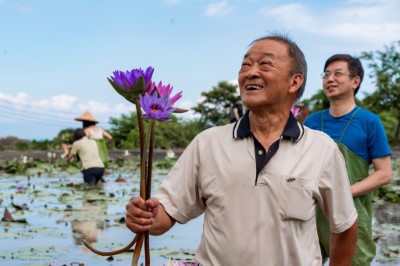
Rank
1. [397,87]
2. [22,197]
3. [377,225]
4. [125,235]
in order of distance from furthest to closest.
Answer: [397,87] < [22,197] < [377,225] < [125,235]

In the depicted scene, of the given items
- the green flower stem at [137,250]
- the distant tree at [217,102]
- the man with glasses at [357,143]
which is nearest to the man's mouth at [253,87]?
the green flower stem at [137,250]

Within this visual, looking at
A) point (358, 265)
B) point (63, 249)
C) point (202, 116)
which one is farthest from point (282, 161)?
point (202, 116)

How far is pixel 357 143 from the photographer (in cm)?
400

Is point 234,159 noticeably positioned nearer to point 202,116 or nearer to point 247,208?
point 247,208

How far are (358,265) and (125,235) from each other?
3485 millimetres

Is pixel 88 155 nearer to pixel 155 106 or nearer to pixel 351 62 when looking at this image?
pixel 351 62

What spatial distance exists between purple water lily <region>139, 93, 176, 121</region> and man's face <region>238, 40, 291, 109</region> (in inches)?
17.3

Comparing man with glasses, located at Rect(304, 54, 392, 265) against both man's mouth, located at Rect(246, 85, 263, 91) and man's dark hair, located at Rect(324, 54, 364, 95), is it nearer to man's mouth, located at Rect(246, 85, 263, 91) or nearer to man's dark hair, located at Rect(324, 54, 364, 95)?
man's dark hair, located at Rect(324, 54, 364, 95)

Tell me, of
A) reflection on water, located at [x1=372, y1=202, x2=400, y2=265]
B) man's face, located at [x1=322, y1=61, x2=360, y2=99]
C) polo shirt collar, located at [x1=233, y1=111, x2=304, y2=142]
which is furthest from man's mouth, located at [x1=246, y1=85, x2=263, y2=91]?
reflection on water, located at [x1=372, y1=202, x2=400, y2=265]

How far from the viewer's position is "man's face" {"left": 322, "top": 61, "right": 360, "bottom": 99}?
161 inches

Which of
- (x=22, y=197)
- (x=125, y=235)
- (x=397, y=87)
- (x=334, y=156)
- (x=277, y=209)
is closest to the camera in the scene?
(x=277, y=209)

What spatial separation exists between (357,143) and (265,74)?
1513mm

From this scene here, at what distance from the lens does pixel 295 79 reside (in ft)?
9.09

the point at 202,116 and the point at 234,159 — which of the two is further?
the point at 202,116
